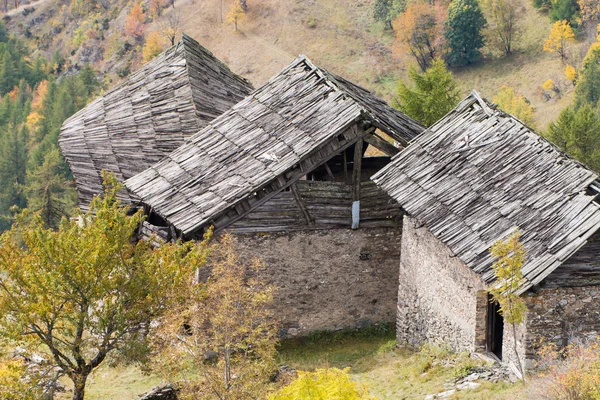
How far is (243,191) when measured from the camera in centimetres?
1930

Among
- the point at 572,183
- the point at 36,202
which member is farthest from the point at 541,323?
the point at 36,202

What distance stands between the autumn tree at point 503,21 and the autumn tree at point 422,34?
15.6ft

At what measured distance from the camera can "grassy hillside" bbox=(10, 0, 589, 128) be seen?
74.9m

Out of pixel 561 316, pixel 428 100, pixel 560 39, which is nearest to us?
pixel 561 316

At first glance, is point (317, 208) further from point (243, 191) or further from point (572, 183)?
point (572, 183)

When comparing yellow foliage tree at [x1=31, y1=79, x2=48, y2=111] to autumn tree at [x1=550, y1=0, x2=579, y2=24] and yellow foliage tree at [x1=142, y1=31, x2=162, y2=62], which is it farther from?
autumn tree at [x1=550, y1=0, x2=579, y2=24]

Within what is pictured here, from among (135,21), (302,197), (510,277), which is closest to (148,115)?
(302,197)

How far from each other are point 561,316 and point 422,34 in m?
70.7

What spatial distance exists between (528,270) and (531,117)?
51.0m

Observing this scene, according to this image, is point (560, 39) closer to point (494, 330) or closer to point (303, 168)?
point (303, 168)

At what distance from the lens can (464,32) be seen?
263 feet

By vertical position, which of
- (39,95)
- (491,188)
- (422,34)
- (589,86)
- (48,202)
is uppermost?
(39,95)

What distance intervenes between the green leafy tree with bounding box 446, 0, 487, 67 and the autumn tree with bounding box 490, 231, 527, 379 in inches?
2647

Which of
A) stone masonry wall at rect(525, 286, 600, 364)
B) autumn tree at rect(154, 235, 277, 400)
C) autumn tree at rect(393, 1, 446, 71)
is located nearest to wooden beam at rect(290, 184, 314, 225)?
autumn tree at rect(154, 235, 277, 400)
